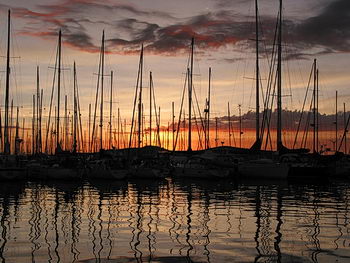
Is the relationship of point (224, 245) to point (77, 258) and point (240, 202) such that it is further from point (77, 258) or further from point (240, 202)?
point (240, 202)

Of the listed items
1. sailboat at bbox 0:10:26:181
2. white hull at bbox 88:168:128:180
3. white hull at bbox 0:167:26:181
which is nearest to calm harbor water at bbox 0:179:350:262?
white hull at bbox 0:167:26:181

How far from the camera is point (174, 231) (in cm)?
1675

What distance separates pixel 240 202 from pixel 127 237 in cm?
1304

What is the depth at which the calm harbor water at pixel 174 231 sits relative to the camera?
41.7 feet

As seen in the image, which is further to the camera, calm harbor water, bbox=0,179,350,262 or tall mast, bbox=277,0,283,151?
tall mast, bbox=277,0,283,151

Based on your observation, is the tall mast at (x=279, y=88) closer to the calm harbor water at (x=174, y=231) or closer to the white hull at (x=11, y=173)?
the calm harbor water at (x=174, y=231)

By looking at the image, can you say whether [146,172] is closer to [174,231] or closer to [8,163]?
[8,163]

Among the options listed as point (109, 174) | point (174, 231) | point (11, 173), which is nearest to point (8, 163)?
point (11, 173)

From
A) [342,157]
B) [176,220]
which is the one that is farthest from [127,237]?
[342,157]

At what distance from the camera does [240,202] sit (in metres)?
27.2

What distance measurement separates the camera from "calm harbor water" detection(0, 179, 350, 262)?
12.7m

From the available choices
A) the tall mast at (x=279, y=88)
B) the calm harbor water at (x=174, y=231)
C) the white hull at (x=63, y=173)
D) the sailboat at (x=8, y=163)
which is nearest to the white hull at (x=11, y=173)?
the sailboat at (x=8, y=163)

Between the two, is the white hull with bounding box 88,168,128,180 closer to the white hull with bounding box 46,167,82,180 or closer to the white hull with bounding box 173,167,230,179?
the white hull with bounding box 46,167,82,180

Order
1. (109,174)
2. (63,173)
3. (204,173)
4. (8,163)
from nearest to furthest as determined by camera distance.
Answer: (8,163)
(63,173)
(109,174)
(204,173)
